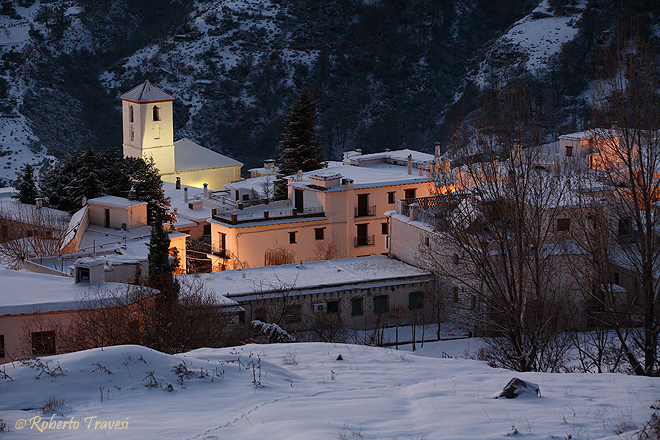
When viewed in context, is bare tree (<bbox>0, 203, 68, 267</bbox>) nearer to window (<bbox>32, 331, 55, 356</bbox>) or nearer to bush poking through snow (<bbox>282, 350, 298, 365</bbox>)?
window (<bbox>32, 331, 55, 356</bbox>)

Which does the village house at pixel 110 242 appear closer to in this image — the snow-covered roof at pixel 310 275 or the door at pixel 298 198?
the snow-covered roof at pixel 310 275

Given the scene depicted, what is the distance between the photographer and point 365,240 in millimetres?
41750

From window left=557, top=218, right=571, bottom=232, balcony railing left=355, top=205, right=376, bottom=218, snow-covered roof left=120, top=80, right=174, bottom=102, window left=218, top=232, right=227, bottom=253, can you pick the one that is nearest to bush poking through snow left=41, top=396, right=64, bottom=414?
window left=557, top=218, right=571, bottom=232

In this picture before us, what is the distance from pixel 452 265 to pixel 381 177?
1332cm

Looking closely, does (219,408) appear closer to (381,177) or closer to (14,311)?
(14,311)

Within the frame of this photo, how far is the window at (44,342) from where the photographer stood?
2239cm

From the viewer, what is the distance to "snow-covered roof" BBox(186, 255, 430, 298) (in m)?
30.6

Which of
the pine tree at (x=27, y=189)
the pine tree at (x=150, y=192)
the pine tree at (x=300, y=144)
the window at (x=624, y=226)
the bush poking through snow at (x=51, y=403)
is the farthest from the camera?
the pine tree at (x=300, y=144)

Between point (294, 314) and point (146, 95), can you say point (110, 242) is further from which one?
point (146, 95)

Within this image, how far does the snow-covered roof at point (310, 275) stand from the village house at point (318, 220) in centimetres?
408

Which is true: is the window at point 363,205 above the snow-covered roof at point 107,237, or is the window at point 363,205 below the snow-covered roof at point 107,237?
above

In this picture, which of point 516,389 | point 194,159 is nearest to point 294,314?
point 516,389

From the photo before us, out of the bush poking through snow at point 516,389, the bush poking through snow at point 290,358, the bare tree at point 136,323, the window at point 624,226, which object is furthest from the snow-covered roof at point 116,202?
the bush poking through snow at point 516,389

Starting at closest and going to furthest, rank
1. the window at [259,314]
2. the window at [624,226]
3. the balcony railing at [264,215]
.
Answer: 1. the window at [624,226]
2. the window at [259,314]
3. the balcony railing at [264,215]
